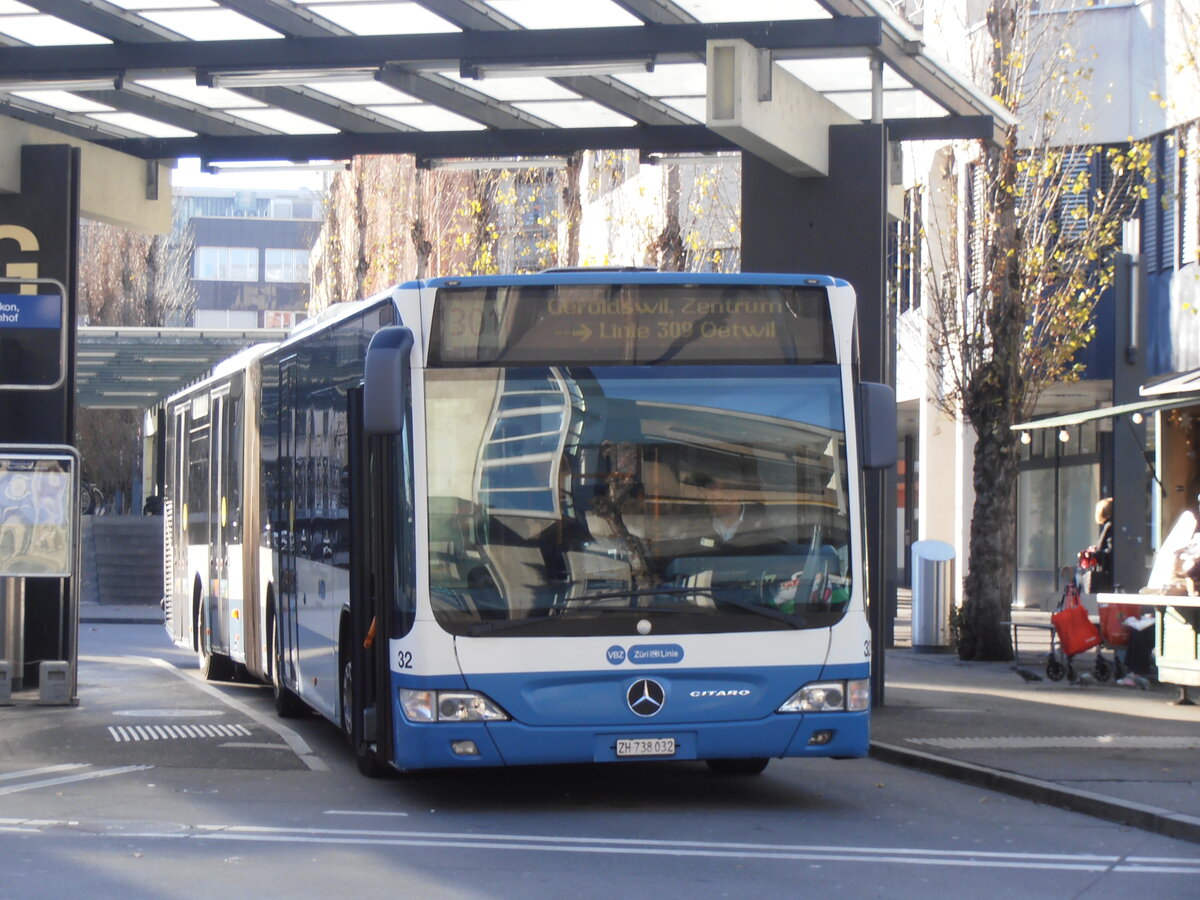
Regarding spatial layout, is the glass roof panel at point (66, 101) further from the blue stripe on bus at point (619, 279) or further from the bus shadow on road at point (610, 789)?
the bus shadow on road at point (610, 789)

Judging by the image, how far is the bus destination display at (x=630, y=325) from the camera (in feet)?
33.1

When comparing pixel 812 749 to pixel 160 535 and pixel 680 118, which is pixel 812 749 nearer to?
pixel 680 118

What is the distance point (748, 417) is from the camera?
10.1 metres

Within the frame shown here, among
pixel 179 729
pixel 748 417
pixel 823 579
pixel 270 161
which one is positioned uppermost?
pixel 270 161

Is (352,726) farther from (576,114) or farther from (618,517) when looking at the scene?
(576,114)

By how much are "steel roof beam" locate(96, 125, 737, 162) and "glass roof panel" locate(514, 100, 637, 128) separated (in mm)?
113

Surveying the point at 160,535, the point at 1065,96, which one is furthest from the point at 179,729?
the point at 160,535

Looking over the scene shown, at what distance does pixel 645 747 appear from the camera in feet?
32.4

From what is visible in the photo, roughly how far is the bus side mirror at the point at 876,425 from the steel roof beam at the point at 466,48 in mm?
4186

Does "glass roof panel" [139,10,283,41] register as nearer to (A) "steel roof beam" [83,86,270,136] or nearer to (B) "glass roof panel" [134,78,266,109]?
(B) "glass roof panel" [134,78,266,109]

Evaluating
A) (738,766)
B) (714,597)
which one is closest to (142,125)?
(738,766)

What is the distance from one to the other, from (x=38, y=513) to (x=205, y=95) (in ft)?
12.3

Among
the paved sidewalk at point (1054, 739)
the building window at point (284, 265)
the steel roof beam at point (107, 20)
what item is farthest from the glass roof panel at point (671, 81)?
the building window at point (284, 265)

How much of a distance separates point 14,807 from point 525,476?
3.23 metres
